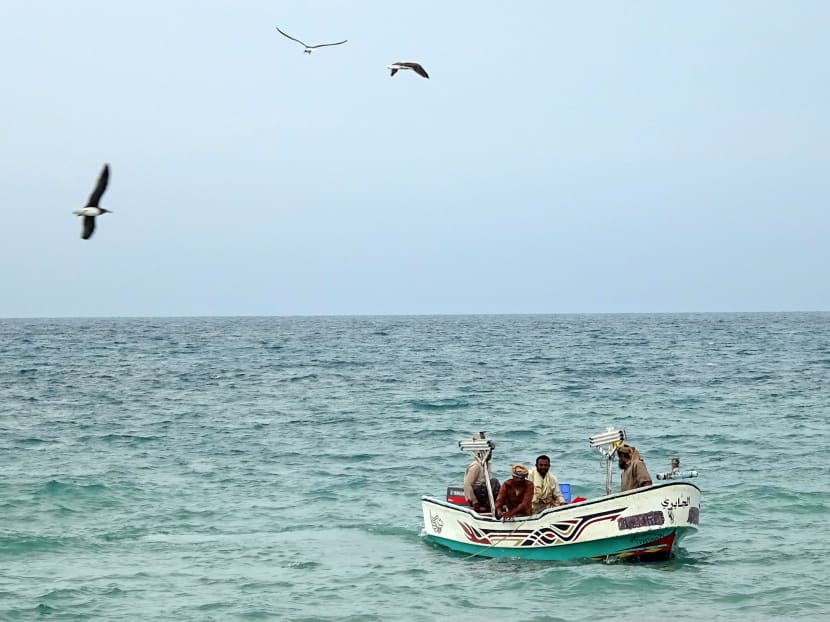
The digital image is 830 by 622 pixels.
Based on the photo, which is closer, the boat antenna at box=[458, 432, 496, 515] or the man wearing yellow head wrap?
the man wearing yellow head wrap

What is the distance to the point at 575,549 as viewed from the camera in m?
18.7

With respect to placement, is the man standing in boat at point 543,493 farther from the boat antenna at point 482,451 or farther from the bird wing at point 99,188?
the bird wing at point 99,188

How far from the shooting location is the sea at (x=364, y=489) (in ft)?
56.2

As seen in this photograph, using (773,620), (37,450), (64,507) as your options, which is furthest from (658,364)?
(773,620)

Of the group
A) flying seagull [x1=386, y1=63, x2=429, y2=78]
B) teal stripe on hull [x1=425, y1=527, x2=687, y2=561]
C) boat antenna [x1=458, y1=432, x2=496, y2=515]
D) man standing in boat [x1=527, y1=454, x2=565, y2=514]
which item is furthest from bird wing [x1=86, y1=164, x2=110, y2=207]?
teal stripe on hull [x1=425, y1=527, x2=687, y2=561]

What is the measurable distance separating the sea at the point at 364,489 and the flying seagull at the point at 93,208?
5.59 m

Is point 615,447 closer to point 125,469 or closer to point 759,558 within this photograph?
point 759,558

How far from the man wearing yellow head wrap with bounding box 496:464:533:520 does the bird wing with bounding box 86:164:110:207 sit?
8.10 meters

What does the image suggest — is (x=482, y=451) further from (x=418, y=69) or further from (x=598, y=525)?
(x=418, y=69)

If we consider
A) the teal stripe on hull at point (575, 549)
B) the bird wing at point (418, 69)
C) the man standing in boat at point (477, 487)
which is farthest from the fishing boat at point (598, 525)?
the bird wing at point (418, 69)

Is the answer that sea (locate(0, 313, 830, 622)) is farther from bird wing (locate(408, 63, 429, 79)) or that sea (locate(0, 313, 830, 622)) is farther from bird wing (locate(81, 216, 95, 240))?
bird wing (locate(408, 63, 429, 79))

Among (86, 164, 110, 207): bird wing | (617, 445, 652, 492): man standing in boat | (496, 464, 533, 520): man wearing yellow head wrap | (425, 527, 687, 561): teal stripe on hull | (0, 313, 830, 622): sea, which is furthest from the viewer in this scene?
(496, 464, 533, 520): man wearing yellow head wrap

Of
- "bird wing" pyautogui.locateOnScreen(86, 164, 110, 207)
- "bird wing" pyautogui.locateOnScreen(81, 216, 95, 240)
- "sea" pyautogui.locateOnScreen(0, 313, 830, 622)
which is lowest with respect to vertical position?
"sea" pyautogui.locateOnScreen(0, 313, 830, 622)

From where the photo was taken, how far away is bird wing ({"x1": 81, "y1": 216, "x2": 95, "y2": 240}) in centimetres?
1532
